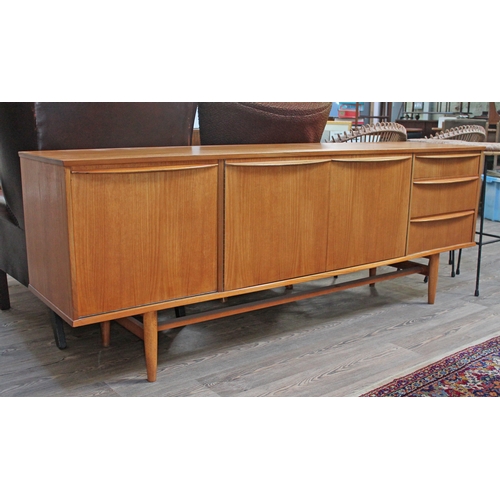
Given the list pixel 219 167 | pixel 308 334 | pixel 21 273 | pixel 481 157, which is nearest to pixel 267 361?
pixel 308 334

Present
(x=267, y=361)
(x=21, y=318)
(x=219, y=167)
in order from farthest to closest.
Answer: (x=21, y=318) < (x=267, y=361) < (x=219, y=167)

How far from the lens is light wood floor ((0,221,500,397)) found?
6.82ft

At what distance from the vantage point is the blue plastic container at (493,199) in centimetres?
525

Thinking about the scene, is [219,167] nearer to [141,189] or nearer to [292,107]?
[141,189]

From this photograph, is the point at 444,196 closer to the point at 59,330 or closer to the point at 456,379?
the point at 456,379

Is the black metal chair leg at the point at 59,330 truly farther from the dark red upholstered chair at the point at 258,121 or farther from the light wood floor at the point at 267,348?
the dark red upholstered chair at the point at 258,121


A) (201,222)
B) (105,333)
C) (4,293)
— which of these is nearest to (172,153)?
(201,222)

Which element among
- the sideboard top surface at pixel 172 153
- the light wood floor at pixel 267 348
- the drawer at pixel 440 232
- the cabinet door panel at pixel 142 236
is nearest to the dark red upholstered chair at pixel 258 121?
the sideboard top surface at pixel 172 153

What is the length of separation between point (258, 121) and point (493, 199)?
339 centimetres

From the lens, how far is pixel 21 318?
2664 mm

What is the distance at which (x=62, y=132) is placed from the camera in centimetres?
208

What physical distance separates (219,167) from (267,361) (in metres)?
0.75

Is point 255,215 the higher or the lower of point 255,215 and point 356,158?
the lower

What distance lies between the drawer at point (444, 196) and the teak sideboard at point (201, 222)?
0.01 meters
